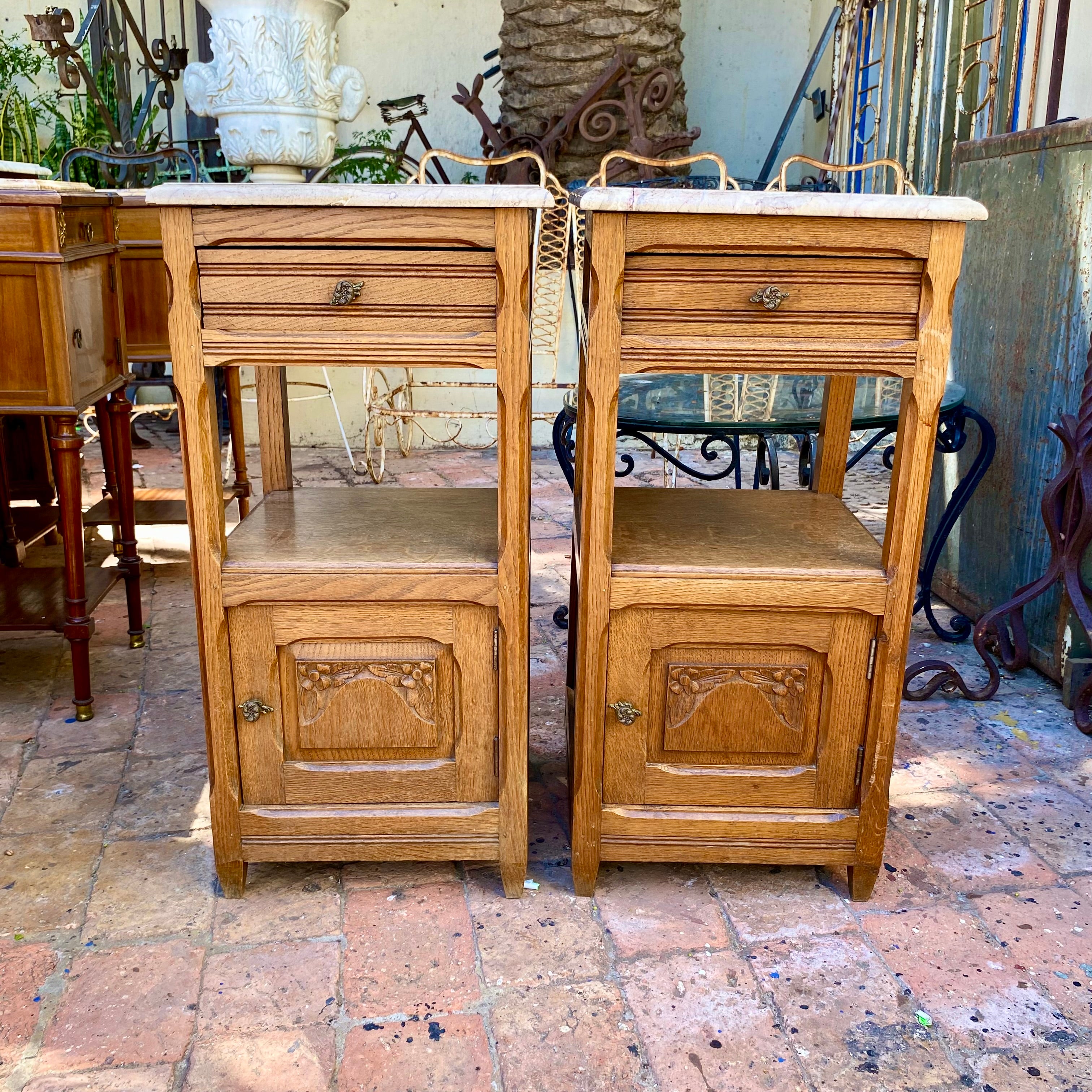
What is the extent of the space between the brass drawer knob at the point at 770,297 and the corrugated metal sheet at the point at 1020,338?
161cm

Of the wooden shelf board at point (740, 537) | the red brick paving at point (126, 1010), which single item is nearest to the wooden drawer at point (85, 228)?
the wooden shelf board at point (740, 537)

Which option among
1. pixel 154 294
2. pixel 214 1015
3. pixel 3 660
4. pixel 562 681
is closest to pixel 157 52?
pixel 154 294

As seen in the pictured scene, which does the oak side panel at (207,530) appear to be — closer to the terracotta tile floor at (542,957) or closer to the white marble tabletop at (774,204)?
the terracotta tile floor at (542,957)

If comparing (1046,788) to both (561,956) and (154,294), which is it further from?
(154,294)

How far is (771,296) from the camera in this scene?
5.91ft

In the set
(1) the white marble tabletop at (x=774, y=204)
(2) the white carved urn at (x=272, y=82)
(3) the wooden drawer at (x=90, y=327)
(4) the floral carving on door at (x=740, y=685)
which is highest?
(2) the white carved urn at (x=272, y=82)

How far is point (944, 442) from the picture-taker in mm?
3342

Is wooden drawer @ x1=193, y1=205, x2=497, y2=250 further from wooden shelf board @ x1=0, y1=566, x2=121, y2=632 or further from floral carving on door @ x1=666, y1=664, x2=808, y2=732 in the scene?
wooden shelf board @ x1=0, y1=566, x2=121, y2=632

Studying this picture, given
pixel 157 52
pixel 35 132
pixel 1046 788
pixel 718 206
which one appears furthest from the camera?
pixel 35 132

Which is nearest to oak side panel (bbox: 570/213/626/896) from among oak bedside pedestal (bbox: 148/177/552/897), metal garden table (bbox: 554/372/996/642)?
oak bedside pedestal (bbox: 148/177/552/897)

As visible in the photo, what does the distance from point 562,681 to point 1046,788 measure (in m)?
1.31

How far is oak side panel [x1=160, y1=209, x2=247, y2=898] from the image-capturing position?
1.81 meters

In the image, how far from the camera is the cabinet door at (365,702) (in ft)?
6.56

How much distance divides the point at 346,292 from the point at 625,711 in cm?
91
